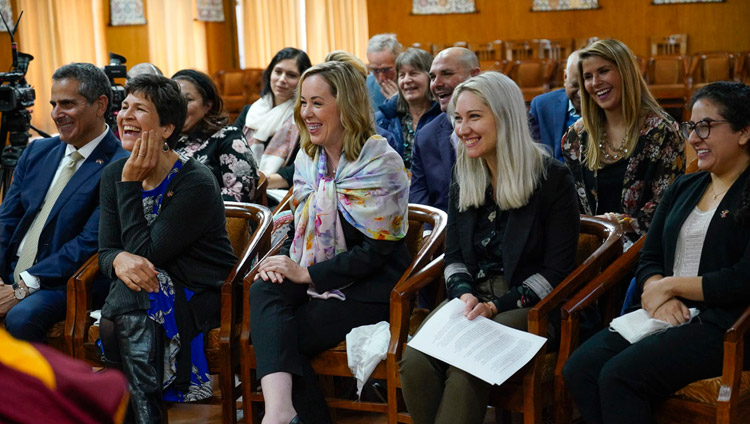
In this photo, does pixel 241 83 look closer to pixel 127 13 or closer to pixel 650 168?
pixel 127 13

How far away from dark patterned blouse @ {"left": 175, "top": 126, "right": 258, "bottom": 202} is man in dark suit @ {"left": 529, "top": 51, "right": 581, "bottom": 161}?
1.22 meters

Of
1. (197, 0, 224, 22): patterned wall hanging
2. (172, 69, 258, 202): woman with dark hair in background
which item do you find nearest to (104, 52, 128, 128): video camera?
(172, 69, 258, 202): woman with dark hair in background

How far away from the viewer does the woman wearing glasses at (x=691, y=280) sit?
2.23 m

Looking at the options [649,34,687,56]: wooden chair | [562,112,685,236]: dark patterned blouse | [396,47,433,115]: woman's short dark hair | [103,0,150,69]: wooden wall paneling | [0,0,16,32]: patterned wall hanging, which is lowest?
[562,112,685,236]: dark patterned blouse

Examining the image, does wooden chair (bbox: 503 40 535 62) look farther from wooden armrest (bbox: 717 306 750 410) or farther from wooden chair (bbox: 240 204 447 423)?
wooden armrest (bbox: 717 306 750 410)

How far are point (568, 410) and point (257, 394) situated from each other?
0.98 meters

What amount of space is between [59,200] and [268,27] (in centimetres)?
1010

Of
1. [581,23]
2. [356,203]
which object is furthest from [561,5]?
[356,203]

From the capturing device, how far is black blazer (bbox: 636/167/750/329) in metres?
2.26

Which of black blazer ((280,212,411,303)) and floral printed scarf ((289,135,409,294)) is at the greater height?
floral printed scarf ((289,135,409,294))

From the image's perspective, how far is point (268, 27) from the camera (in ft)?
42.8

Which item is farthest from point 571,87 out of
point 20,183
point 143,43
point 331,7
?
point 331,7

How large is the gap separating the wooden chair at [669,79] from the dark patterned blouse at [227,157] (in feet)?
25.6

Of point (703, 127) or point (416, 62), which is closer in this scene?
point (703, 127)
